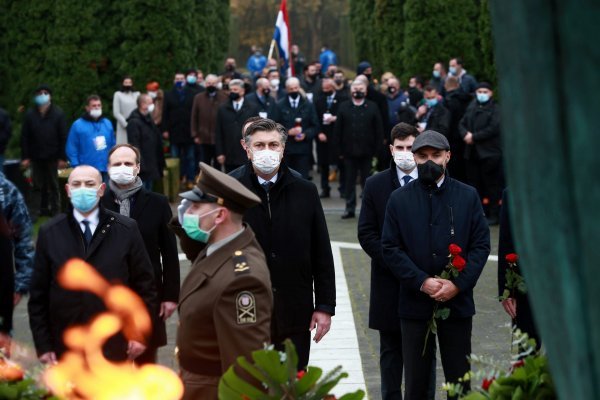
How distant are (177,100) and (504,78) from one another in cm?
2110

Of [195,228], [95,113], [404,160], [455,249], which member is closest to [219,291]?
[195,228]

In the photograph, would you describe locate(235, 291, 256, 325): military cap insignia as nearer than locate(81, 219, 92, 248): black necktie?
Yes

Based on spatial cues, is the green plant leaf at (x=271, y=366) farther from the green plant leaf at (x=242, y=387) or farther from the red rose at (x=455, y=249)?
the red rose at (x=455, y=249)

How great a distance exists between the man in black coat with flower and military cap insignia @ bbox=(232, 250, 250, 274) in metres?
2.13

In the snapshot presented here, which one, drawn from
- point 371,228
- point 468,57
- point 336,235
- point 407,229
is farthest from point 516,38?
point 468,57

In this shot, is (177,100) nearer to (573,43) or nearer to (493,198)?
(493,198)

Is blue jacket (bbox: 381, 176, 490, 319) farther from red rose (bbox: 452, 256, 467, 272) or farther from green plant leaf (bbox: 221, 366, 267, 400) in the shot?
green plant leaf (bbox: 221, 366, 267, 400)

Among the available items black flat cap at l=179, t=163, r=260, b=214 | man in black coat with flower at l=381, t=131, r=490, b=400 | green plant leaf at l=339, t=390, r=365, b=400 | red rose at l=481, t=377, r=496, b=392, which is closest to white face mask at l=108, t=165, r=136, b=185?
man in black coat with flower at l=381, t=131, r=490, b=400

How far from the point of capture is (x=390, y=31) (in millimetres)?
30672

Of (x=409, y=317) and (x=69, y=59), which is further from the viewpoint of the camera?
(x=69, y=59)

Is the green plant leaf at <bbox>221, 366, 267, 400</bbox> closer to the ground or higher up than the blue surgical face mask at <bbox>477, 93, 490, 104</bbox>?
higher up

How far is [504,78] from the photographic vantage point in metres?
2.04

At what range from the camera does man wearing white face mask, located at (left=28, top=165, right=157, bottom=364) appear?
680cm

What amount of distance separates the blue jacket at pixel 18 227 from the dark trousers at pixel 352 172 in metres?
10.6
